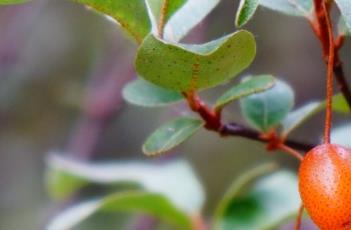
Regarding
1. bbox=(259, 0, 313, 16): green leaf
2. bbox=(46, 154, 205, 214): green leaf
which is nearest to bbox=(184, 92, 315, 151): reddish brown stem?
bbox=(259, 0, 313, 16): green leaf

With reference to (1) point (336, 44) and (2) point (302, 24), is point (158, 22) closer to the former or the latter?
(1) point (336, 44)

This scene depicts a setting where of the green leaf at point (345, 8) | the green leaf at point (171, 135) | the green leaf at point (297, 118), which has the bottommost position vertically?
the green leaf at point (297, 118)

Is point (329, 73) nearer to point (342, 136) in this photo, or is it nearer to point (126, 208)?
point (342, 136)

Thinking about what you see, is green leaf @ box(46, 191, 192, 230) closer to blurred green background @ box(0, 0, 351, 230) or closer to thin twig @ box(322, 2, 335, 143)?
thin twig @ box(322, 2, 335, 143)

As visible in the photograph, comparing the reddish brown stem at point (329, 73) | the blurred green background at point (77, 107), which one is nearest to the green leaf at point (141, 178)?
the reddish brown stem at point (329, 73)

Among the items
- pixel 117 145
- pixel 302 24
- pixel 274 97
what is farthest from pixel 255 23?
pixel 274 97

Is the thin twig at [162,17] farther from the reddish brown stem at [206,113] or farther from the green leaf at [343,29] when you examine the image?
the green leaf at [343,29]

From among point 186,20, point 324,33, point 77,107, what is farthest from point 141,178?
point 77,107
